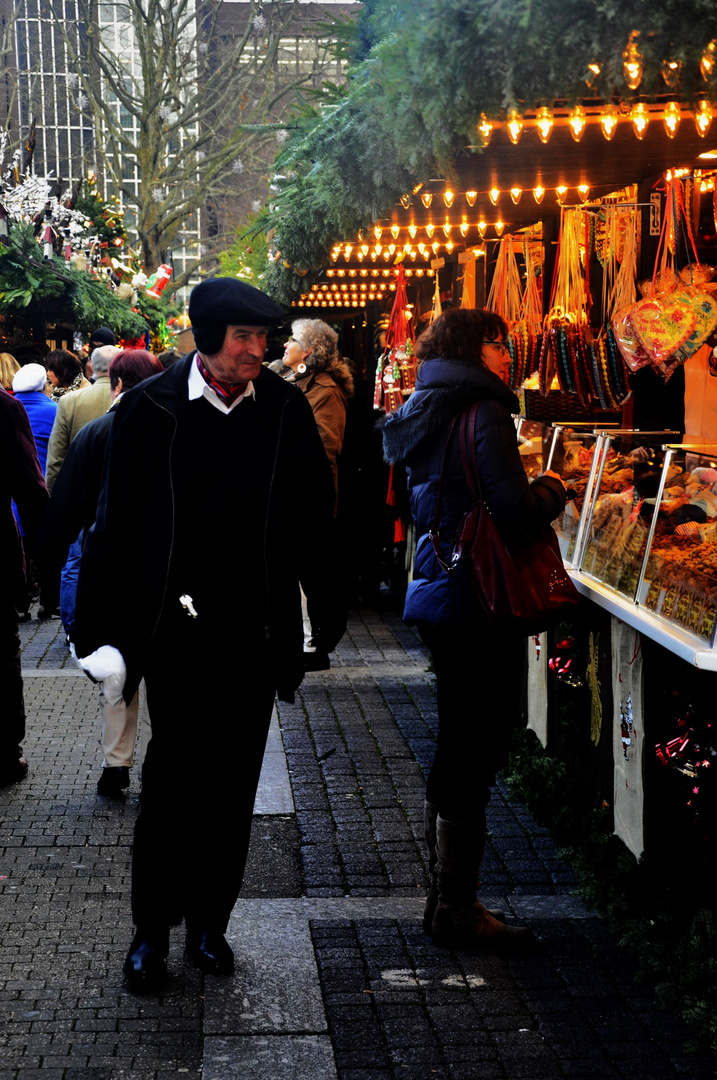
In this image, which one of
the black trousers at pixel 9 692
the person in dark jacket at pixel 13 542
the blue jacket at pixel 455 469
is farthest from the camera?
the black trousers at pixel 9 692

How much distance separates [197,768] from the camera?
3.77 m

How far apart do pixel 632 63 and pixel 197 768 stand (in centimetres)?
230

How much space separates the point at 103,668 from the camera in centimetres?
363

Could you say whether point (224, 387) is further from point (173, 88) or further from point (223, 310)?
point (173, 88)

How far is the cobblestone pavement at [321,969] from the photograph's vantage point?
11.2 ft

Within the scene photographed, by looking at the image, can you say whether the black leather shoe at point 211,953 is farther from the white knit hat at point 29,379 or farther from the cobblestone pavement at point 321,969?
the white knit hat at point 29,379

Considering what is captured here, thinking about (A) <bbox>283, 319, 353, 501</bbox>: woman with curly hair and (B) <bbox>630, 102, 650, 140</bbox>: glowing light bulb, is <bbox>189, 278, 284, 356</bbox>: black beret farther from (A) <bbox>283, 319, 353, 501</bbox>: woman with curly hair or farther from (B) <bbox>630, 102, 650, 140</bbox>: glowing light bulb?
(A) <bbox>283, 319, 353, 501</bbox>: woman with curly hair

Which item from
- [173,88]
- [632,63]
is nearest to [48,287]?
[632,63]

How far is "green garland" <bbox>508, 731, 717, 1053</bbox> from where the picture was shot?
12.1 feet

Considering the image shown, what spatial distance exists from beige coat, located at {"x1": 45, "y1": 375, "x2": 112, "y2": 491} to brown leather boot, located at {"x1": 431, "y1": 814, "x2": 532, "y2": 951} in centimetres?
414

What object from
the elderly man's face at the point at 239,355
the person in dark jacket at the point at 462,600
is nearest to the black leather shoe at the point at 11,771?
the person in dark jacket at the point at 462,600

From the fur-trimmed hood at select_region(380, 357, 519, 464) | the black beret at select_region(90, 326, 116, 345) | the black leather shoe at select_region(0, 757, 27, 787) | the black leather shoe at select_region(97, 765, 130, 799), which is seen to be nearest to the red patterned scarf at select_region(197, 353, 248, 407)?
the fur-trimmed hood at select_region(380, 357, 519, 464)

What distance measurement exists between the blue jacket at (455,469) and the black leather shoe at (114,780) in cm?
206

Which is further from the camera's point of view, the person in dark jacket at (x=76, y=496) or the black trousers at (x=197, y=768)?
the person in dark jacket at (x=76, y=496)
